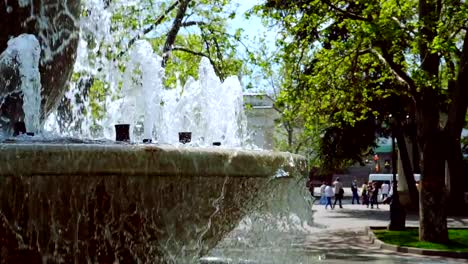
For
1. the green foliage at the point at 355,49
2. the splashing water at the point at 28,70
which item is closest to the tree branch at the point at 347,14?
the green foliage at the point at 355,49

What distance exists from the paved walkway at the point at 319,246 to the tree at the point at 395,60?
2.13 metres

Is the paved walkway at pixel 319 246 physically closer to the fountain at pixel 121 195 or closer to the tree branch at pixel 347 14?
the fountain at pixel 121 195

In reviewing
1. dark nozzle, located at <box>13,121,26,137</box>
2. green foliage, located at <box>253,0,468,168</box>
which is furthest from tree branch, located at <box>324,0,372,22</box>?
dark nozzle, located at <box>13,121,26,137</box>

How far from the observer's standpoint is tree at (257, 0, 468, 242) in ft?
53.4

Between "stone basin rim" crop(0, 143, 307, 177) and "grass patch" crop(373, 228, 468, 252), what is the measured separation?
43.2 ft

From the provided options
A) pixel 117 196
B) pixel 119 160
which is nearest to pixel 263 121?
pixel 117 196

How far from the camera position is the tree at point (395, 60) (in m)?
16.3

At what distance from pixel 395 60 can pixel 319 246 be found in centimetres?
540

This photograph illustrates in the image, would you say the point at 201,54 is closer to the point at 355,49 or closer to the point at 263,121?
the point at 355,49

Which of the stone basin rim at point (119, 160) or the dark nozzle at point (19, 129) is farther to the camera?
the dark nozzle at point (19, 129)

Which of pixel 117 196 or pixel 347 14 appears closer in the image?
pixel 117 196

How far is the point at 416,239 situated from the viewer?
1855 centimetres

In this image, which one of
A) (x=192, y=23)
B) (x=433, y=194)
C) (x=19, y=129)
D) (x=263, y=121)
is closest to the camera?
(x=19, y=129)

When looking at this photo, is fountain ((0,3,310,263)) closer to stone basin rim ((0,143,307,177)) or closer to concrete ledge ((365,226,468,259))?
stone basin rim ((0,143,307,177))
